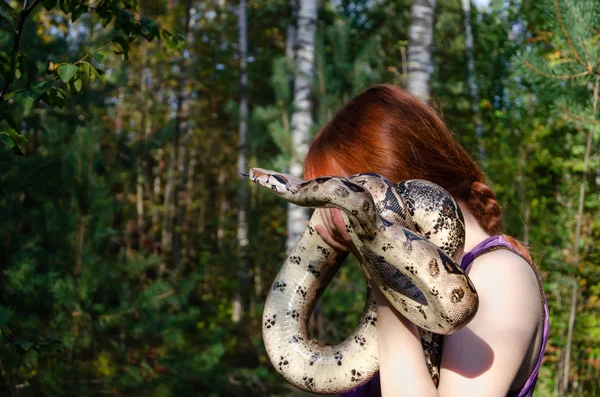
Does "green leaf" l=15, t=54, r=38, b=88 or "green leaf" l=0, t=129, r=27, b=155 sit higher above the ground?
"green leaf" l=15, t=54, r=38, b=88

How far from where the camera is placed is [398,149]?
81.0 inches

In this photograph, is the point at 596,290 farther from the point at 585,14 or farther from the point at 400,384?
the point at 400,384

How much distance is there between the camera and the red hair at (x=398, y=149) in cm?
206

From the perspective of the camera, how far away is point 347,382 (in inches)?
79.2

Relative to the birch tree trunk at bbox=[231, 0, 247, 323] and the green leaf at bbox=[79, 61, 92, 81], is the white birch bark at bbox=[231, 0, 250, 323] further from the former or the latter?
the green leaf at bbox=[79, 61, 92, 81]

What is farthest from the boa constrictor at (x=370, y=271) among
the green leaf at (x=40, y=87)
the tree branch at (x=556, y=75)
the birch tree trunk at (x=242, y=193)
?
the birch tree trunk at (x=242, y=193)

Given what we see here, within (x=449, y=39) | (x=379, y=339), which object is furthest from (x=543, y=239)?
(x=449, y=39)

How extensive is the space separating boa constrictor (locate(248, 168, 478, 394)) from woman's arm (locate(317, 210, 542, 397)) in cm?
9

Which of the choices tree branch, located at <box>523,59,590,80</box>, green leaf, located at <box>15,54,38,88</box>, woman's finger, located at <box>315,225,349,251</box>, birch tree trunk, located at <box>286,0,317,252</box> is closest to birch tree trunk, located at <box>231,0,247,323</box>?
birch tree trunk, located at <box>286,0,317,252</box>

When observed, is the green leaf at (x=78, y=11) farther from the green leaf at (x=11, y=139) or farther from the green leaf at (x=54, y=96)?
the green leaf at (x=11, y=139)

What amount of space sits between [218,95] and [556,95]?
47.5ft

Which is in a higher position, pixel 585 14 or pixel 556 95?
pixel 585 14

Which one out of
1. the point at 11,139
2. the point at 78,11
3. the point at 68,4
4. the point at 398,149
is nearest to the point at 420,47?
the point at 398,149

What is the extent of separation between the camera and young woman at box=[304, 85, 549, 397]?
1.72 meters
